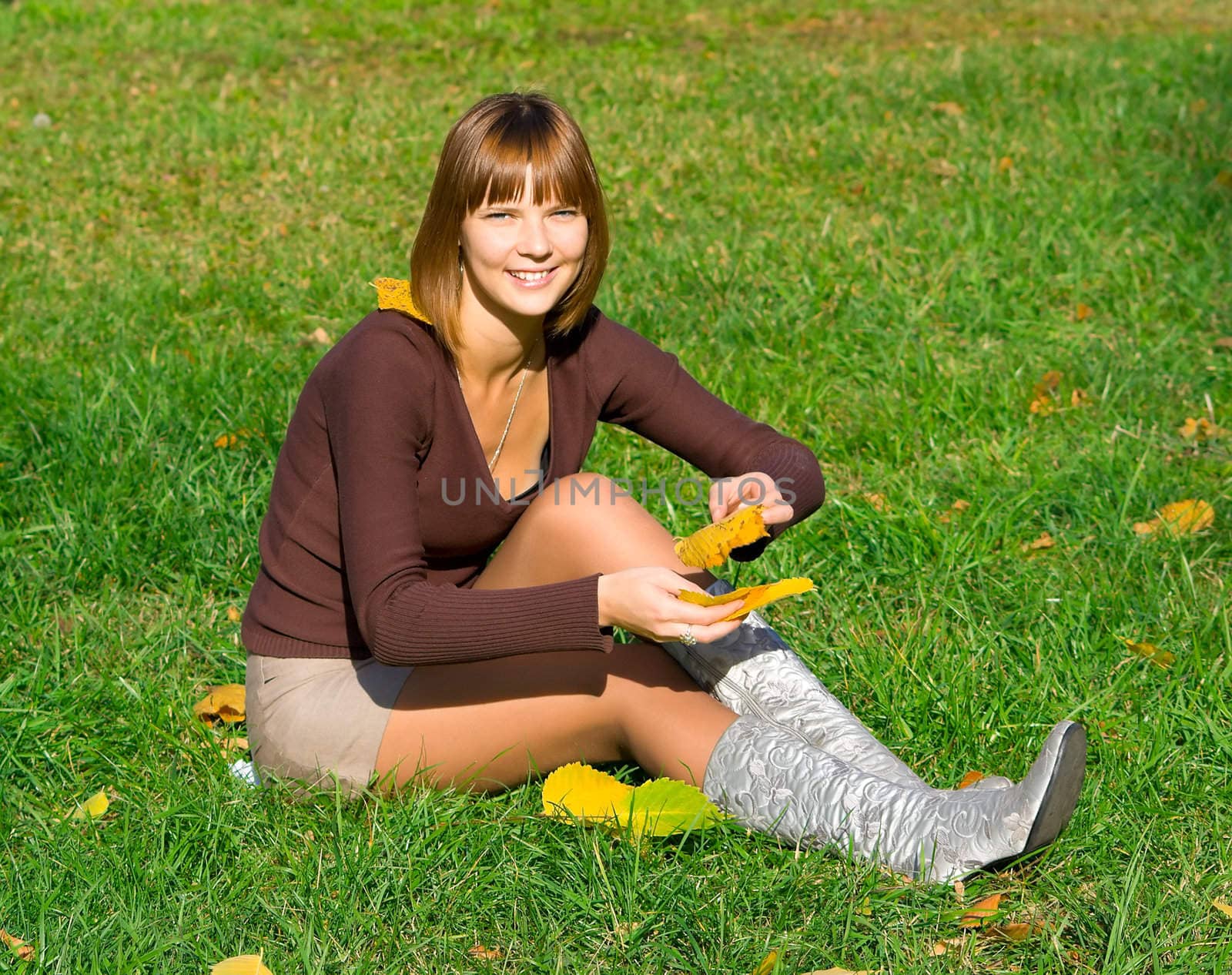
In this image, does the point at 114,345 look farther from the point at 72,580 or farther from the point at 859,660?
the point at 859,660

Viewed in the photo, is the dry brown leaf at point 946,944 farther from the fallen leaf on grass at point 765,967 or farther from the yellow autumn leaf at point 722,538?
the yellow autumn leaf at point 722,538

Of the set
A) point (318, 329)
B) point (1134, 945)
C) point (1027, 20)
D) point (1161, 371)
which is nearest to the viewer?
point (1134, 945)

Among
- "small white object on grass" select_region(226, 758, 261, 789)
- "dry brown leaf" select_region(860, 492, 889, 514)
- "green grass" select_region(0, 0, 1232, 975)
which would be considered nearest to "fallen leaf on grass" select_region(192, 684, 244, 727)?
"green grass" select_region(0, 0, 1232, 975)

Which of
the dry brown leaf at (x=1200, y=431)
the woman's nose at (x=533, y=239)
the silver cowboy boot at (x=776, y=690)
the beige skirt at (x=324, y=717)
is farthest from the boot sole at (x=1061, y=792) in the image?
the dry brown leaf at (x=1200, y=431)

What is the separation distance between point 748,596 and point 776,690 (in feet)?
0.96

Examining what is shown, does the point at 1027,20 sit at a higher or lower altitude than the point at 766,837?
higher

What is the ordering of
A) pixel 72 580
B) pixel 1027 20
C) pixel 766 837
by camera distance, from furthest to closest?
1. pixel 1027 20
2. pixel 72 580
3. pixel 766 837

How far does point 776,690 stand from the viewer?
91.6 inches

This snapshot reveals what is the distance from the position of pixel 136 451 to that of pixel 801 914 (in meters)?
A: 2.18

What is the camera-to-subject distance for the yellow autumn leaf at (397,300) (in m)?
2.27

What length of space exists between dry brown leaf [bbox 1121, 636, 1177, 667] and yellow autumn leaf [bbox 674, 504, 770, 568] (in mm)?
926

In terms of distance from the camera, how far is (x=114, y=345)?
4.09 m

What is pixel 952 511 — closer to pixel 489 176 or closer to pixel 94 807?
pixel 489 176

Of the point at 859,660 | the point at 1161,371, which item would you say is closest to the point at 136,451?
the point at 859,660
